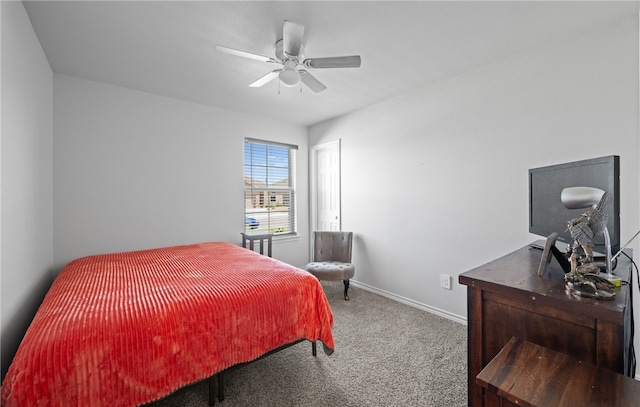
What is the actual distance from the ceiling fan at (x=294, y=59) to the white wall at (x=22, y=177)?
117 cm

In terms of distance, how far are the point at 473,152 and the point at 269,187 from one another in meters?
2.73

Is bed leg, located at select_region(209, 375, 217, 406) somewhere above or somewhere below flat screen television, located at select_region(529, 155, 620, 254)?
below

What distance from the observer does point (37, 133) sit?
2.03 m

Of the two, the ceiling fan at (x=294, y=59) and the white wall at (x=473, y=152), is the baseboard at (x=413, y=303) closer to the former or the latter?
the white wall at (x=473, y=152)

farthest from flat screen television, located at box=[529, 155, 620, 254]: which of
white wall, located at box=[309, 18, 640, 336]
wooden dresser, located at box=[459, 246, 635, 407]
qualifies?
white wall, located at box=[309, 18, 640, 336]

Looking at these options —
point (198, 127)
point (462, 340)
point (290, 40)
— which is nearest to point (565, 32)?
point (290, 40)

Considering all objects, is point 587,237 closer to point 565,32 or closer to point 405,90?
point 565,32

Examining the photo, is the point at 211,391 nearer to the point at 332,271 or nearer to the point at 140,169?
the point at 332,271

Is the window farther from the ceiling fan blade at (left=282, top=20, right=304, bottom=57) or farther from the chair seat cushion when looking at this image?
the ceiling fan blade at (left=282, top=20, right=304, bottom=57)

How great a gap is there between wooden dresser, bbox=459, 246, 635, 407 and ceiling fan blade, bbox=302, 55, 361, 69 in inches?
61.2

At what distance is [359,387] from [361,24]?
8.09 feet

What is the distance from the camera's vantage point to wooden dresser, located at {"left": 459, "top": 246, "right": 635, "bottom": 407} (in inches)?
36.3

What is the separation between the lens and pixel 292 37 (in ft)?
5.79

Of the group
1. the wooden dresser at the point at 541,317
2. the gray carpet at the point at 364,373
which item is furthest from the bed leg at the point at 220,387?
the wooden dresser at the point at 541,317
